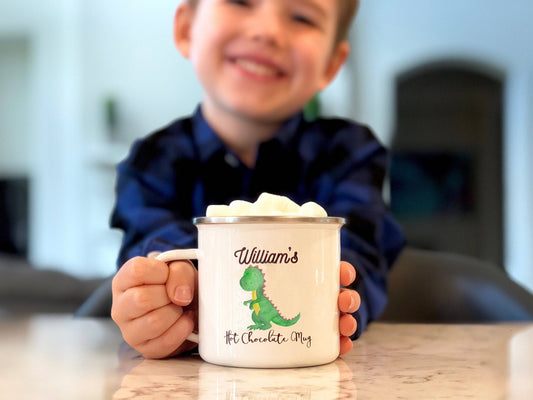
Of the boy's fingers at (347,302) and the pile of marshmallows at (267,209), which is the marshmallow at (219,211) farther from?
the boy's fingers at (347,302)

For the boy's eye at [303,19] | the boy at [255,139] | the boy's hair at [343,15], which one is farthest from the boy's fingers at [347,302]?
the boy's hair at [343,15]

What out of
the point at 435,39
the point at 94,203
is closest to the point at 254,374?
the point at 94,203

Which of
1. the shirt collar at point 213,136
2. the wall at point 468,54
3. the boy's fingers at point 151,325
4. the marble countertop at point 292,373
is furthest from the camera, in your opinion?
the wall at point 468,54

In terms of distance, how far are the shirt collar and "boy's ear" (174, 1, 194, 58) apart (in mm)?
159

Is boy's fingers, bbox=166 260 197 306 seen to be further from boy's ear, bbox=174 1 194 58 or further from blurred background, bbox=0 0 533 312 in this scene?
blurred background, bbox=0 0 533 312

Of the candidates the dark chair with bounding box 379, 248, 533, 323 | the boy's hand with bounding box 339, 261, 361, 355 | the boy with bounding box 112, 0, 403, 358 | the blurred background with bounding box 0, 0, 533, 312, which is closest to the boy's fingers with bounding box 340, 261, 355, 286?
the boy's hand with bounding box 339, 261, 361, 355

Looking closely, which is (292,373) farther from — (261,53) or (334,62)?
(334,62)

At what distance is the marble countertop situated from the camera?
0.41 m

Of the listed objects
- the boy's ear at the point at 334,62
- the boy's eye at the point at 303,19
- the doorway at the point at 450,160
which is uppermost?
the boy's eye at the point at 303,19

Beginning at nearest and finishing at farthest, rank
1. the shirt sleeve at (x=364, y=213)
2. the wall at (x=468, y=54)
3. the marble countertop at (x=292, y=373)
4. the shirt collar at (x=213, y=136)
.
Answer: the marble countertop at (x=292, y=373) < the shirt sleeve at (x=364, y=213) < the shirt collar at (x=213, y=136) < the wall at (x=468, y=54)

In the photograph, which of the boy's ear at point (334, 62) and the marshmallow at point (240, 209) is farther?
the boy's ear at point (334, 62)

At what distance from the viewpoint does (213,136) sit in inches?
41.3

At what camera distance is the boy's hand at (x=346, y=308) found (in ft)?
1.65

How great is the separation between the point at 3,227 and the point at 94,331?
12.9 ft
